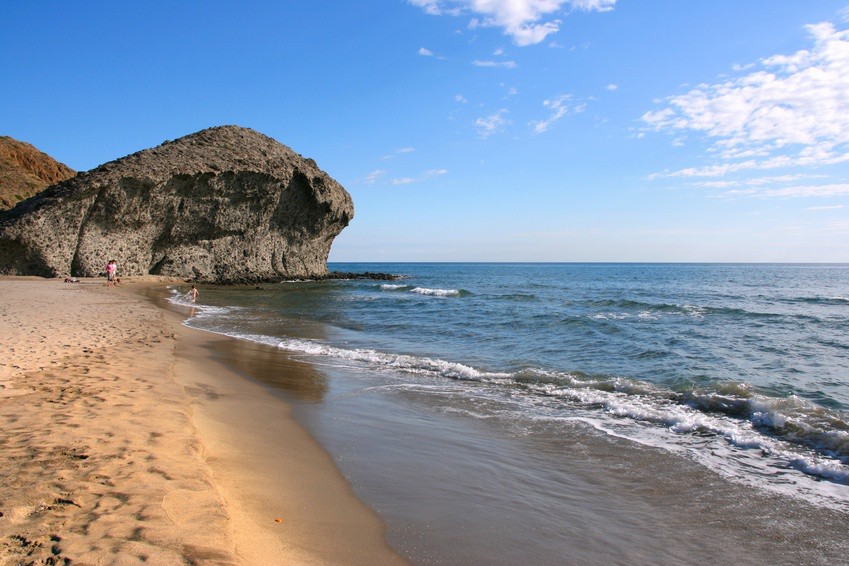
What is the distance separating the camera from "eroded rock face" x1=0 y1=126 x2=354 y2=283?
3186cm

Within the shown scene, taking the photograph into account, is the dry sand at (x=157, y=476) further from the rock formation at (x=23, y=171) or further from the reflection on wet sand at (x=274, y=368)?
the rock formation at (x=23, y=171)

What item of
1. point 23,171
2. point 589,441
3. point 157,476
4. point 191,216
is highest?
point 23,171

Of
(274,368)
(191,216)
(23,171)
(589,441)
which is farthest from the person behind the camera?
(23,171)

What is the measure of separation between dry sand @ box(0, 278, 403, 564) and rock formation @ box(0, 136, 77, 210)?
52780 millimetres

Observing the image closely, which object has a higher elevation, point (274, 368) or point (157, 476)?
point (157, 476)

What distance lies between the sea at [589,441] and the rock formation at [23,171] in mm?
51562

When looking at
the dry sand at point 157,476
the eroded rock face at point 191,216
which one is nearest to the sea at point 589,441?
the dry sand at point 157,476

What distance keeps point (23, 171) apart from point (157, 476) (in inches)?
2748

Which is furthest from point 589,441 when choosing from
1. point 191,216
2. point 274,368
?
point 191,216

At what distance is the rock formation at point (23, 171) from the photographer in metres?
49.7

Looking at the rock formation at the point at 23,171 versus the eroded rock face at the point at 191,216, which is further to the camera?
the rock formation at the point at 23,171

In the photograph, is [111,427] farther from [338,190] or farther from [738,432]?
[338,190]

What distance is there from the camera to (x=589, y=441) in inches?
248

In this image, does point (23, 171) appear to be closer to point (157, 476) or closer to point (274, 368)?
point (274, 368)
